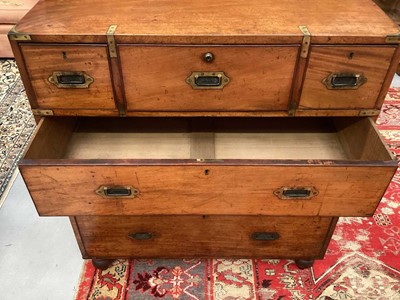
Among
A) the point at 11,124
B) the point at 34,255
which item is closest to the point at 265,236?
the point at 34,255

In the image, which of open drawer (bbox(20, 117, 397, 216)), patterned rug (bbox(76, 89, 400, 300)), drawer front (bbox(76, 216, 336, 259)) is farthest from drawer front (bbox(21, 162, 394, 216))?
patterned rug (bbox(76, 89, 400, 300))

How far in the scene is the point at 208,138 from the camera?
3.73 feet

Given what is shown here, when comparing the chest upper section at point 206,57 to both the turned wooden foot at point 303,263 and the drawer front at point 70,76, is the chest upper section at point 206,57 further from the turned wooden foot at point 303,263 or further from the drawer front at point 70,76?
the turned wooden foot at point 303,263

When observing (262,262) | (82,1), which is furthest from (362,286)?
(82,1)

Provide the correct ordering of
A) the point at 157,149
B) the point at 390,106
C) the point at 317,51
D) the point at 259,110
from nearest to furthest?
1. the point at 317,51
2. the point at 259,110
3. the point at 157,149
4. the point at 390,106

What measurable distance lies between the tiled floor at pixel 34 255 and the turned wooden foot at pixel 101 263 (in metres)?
0.07

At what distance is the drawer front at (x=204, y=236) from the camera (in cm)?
106

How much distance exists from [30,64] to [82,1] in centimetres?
23

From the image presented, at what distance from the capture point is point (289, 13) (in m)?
0.93

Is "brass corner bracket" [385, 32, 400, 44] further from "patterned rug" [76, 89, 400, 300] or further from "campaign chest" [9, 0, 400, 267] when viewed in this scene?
"patterned rug" [76, 89, 400, 300]

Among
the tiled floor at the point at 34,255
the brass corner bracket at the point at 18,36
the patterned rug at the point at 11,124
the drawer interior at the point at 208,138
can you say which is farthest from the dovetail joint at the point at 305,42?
the patterned rug at the point at 11,124

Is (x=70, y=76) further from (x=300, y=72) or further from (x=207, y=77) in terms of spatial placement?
(x=300, y=72)

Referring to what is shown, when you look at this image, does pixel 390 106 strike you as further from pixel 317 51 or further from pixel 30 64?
pixel 30 64

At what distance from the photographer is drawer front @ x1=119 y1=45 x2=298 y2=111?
0.86m
